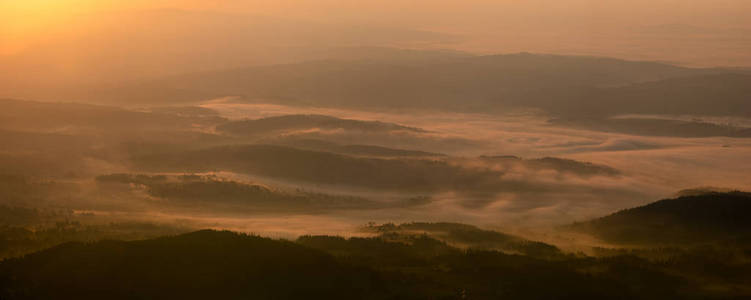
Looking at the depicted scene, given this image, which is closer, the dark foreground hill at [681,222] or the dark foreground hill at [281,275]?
the dark foreground hill at [281,275]

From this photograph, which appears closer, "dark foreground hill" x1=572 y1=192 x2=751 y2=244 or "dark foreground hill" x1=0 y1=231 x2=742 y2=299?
"dark foreground hill" x1=0 y1=231 x2=742 y2=299

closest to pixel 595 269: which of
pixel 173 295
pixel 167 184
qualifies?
pixel 173 295

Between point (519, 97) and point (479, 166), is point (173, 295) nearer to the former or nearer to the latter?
point (479, 166)

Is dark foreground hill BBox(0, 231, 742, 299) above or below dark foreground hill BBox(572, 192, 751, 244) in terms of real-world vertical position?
below

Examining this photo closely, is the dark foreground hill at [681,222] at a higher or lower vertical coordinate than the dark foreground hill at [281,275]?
higher
